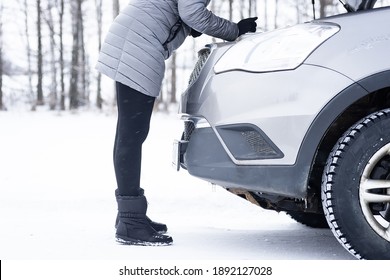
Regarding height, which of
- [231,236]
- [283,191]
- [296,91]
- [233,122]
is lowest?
[231,236]

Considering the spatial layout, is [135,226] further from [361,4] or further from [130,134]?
[361,4]

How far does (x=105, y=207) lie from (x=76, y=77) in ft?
76.0

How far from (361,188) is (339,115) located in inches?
13.3

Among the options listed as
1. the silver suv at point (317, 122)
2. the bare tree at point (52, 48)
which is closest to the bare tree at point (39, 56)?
the bare tree at point (52, 48)

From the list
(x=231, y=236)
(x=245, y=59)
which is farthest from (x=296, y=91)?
(x=231, y=236)

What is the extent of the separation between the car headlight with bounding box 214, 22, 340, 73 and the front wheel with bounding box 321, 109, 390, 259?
1.41 feet

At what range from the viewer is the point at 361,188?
269 centimetres

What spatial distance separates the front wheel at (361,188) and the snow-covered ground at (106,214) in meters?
0.46

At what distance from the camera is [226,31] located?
130 inches

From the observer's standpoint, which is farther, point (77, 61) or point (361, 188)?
point (77, 61)

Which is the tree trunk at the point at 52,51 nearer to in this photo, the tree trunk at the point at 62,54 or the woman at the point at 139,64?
the tree trunk at the point at 62,54

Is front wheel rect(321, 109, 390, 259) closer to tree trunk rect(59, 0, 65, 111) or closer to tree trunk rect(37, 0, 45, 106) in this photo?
tree trunk rect(59, 0, 65, 111)

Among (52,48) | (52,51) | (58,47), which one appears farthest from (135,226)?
(52,51)

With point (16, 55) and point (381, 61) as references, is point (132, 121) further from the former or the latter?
point (16, 55)
